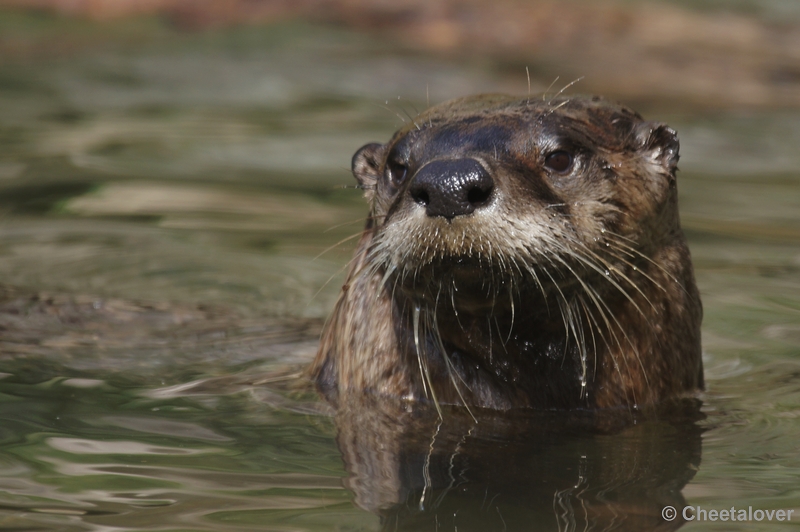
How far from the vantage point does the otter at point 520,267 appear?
150 inches

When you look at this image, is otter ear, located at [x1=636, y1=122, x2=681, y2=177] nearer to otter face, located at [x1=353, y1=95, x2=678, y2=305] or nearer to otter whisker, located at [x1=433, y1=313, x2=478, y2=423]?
otter face, located at [x1=353, y1=95, x2=678, y2=305]

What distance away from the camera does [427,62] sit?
11.7 m

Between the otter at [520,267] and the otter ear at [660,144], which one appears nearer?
the otter at [520,267]

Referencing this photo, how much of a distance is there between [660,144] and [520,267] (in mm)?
900

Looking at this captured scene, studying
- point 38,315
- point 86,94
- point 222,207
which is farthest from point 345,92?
point 38,315

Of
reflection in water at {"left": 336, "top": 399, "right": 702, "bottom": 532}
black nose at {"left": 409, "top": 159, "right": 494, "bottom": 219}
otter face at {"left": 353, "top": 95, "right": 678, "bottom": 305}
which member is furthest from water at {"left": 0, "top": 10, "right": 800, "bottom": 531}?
black nose at {"left": 409, "top": 159, "right": 494, "bottom": 219}

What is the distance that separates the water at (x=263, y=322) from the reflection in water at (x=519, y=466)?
0.04 ft

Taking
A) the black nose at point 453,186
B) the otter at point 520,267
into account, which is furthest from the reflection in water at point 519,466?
the black nose at point 453,186

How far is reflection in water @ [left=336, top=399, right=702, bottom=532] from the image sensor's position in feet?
11.1

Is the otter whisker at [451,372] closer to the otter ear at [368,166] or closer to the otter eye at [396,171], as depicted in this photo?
the otter eye at [396,171]

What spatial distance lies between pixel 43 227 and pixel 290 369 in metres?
3.07

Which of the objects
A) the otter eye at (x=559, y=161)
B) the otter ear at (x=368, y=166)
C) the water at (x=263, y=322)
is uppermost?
the otter eye at (x=559, y=161)

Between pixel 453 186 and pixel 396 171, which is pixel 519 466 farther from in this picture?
pixel 396 171
